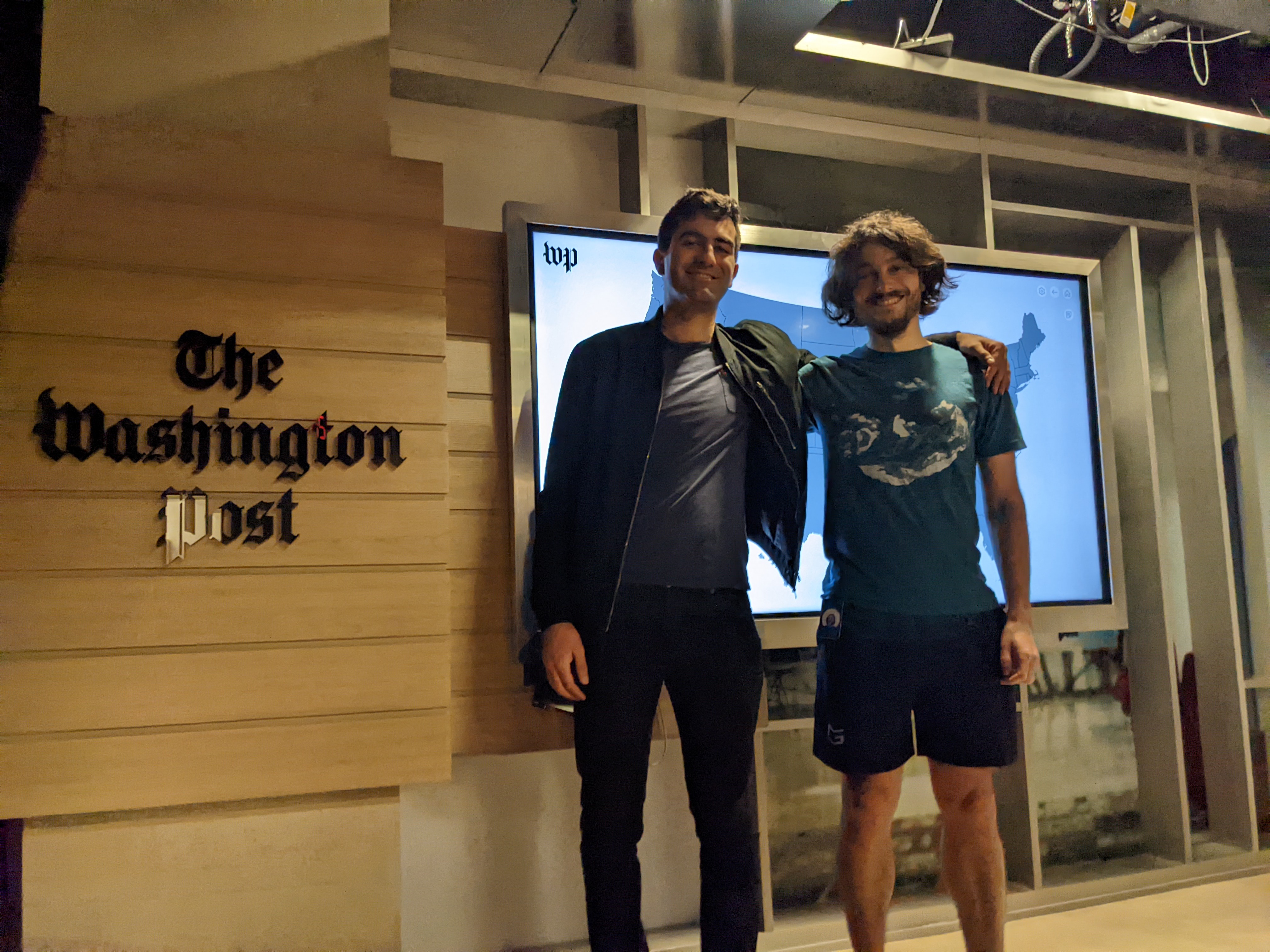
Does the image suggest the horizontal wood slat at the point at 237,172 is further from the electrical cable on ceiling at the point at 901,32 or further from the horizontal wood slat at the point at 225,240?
the electrical cable on ceiling at the point at 901,32

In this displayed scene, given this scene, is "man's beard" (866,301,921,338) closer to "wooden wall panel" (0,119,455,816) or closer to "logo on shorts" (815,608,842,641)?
"logo on shorts" (815,608,842,641)

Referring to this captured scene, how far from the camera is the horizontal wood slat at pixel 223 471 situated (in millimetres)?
1596

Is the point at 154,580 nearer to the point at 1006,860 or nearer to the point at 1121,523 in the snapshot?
the point at 1006,860

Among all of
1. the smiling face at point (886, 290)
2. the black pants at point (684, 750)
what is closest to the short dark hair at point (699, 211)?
the smiling face at point (886, 290)

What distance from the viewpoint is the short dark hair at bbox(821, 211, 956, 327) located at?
1.80 metres

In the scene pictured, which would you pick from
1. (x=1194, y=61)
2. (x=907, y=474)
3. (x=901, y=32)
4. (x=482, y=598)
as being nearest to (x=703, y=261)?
(x=907, y=474)

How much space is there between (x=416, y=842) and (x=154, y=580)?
937 mm

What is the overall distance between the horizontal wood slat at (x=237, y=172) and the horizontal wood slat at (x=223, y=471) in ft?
1.47

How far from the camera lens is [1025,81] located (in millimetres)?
2477

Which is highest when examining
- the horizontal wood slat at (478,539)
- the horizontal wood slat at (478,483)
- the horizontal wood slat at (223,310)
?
the horizontal wood slat at (223,310)

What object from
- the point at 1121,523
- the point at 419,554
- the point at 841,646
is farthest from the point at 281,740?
the point at 1121,523

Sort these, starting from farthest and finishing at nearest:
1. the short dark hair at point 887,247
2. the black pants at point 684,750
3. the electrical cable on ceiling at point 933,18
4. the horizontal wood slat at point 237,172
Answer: the electrical cable on ceiling at point 933,18, the short dark hair at point 887,247, the horizontal wood slat at point 237,172, the black pants at point 684,750

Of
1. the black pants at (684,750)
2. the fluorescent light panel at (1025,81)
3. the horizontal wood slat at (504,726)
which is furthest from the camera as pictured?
the fluorescent light panel at (1025,81)

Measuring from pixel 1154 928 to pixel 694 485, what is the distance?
181 centimetres
